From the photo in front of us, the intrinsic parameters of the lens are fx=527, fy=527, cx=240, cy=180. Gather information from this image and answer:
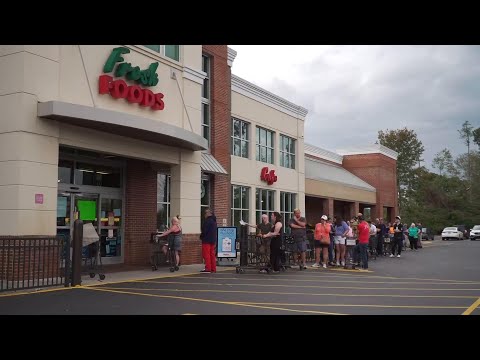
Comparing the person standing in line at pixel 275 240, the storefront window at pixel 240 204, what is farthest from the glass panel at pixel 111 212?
the storefront window at pixel 240 204

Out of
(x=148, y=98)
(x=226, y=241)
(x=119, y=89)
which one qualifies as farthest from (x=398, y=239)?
(x=119, y=89)

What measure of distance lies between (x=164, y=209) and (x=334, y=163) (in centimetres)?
2548

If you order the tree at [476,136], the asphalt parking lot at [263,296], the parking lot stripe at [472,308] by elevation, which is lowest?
the parking lot stripe at [472,308]

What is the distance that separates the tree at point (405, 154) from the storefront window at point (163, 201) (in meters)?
69.1

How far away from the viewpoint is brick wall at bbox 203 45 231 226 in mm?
21484

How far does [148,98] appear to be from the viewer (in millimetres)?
15805

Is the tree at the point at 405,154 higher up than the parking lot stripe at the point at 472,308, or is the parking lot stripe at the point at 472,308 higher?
the tree at the point at 405,154

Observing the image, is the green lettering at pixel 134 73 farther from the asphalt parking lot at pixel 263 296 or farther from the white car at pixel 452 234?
the white car at pixel 452 234

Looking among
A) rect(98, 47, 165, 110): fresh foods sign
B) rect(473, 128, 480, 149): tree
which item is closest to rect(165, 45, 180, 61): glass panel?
rect(98, 47, 165, 110): fresh foods sign

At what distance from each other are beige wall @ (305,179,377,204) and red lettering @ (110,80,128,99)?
719 inches

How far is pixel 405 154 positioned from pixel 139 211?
72.4 metres

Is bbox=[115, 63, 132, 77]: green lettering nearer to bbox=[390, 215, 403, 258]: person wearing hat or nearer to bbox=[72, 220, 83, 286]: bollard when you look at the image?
bbox=[72, 220, 83, 286]: bollard

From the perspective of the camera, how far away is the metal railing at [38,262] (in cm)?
1130
